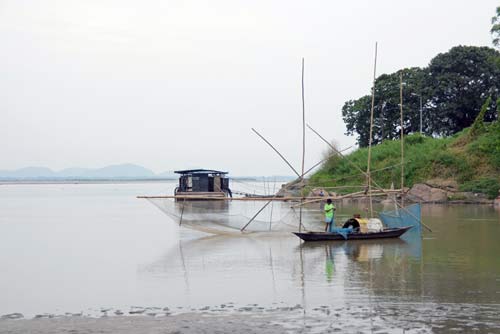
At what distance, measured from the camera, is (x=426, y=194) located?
39.6 meters

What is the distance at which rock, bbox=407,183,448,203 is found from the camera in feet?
128

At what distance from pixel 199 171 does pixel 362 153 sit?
43.6ft

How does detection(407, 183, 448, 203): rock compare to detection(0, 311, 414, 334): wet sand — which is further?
detection(407, 183, 448, 203): rock

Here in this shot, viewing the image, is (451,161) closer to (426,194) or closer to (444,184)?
(444,184)

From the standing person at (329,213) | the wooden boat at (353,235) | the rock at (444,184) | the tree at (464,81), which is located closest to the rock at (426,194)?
the rock at (444,184)

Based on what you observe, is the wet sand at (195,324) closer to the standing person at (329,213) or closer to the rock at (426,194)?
the standing person at (329,213)

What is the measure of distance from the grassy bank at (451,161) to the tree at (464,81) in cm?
641

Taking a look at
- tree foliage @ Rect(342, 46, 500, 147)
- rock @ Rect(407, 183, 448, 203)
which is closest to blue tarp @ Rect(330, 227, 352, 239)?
rock @ Rect(407, 183, 448, 203)

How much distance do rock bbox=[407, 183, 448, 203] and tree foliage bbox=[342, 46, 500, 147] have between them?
46.8 feet

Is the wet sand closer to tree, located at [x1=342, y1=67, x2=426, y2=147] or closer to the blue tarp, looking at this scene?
the blue tarp

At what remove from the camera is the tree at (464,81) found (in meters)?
51.8

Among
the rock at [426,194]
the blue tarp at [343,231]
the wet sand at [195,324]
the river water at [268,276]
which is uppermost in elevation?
the rock at [426,194]

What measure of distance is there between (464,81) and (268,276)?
137ft

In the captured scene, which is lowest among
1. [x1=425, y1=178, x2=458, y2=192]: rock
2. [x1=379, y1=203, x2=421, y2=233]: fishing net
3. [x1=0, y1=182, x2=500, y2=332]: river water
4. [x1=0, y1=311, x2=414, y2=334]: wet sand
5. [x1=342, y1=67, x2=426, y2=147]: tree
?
[x1=0, y1=311, x2=414, y2=334]: wet sand
